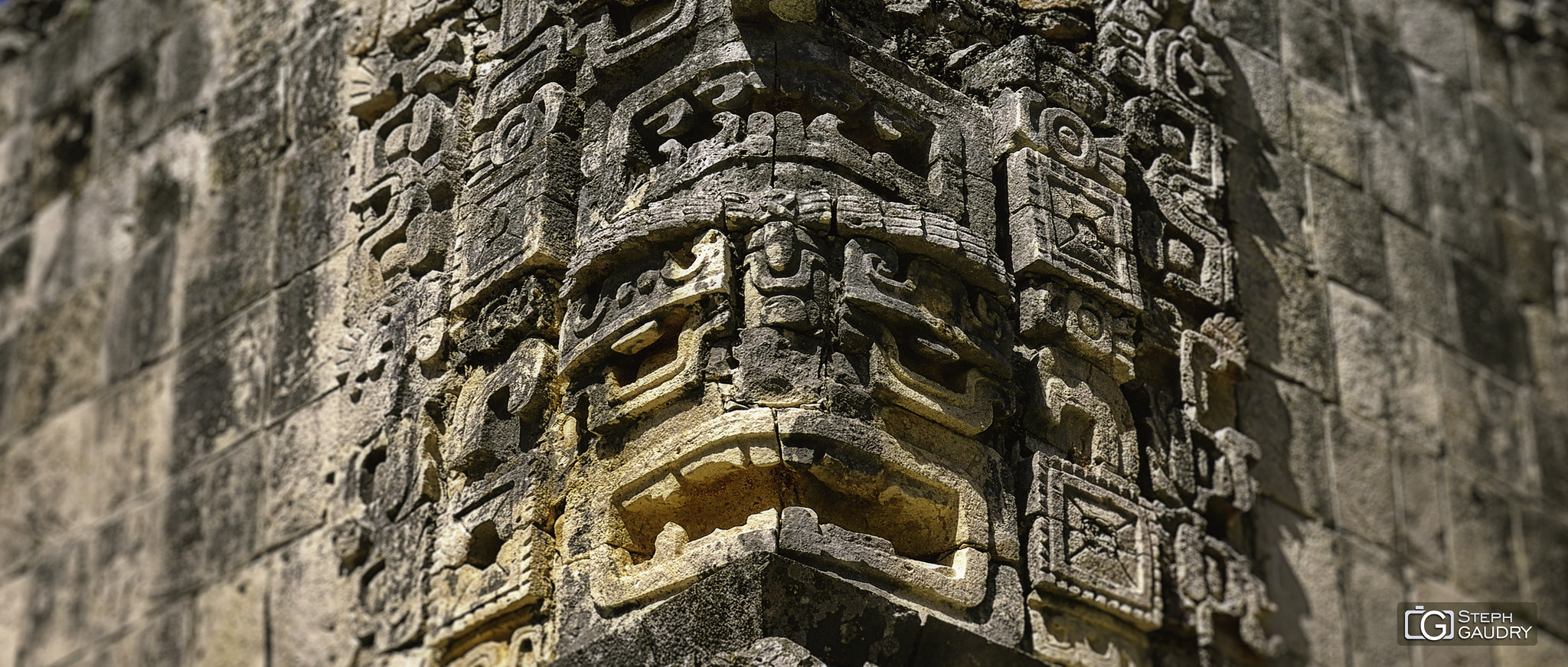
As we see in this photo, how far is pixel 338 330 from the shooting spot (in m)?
6.27

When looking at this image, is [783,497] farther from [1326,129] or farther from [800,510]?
[1326,129]

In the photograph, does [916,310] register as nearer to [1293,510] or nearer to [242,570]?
[1293,510]

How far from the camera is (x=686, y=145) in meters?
5.44

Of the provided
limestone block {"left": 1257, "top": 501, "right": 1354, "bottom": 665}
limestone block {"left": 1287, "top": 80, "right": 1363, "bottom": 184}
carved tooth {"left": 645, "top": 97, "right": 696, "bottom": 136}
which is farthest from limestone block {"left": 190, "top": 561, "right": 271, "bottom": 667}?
limestone block {"left": 1287, "top": 80, "right": 1363, "bottom": 184}

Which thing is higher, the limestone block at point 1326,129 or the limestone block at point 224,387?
the limestone block at point 1326,129

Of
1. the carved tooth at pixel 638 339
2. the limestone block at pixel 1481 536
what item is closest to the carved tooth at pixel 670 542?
the carved tooth at pixel 638 339

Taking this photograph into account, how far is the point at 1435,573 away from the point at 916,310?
6.76 feet

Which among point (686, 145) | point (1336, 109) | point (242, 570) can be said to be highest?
point (1336, 109)

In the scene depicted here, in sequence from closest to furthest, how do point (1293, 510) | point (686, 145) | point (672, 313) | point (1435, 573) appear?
point (672, 313) → point (686, 145) → point (1293, 510) → point (1435, 573)

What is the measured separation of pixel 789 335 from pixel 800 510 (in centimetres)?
38

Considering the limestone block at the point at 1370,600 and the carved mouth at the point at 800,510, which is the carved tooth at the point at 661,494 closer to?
the carved mouth at the point at 800,510

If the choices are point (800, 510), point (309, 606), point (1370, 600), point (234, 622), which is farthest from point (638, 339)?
point (1370, 600)

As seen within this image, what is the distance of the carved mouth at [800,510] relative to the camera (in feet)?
15.9

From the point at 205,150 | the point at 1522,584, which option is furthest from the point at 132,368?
the point at 1522,584
